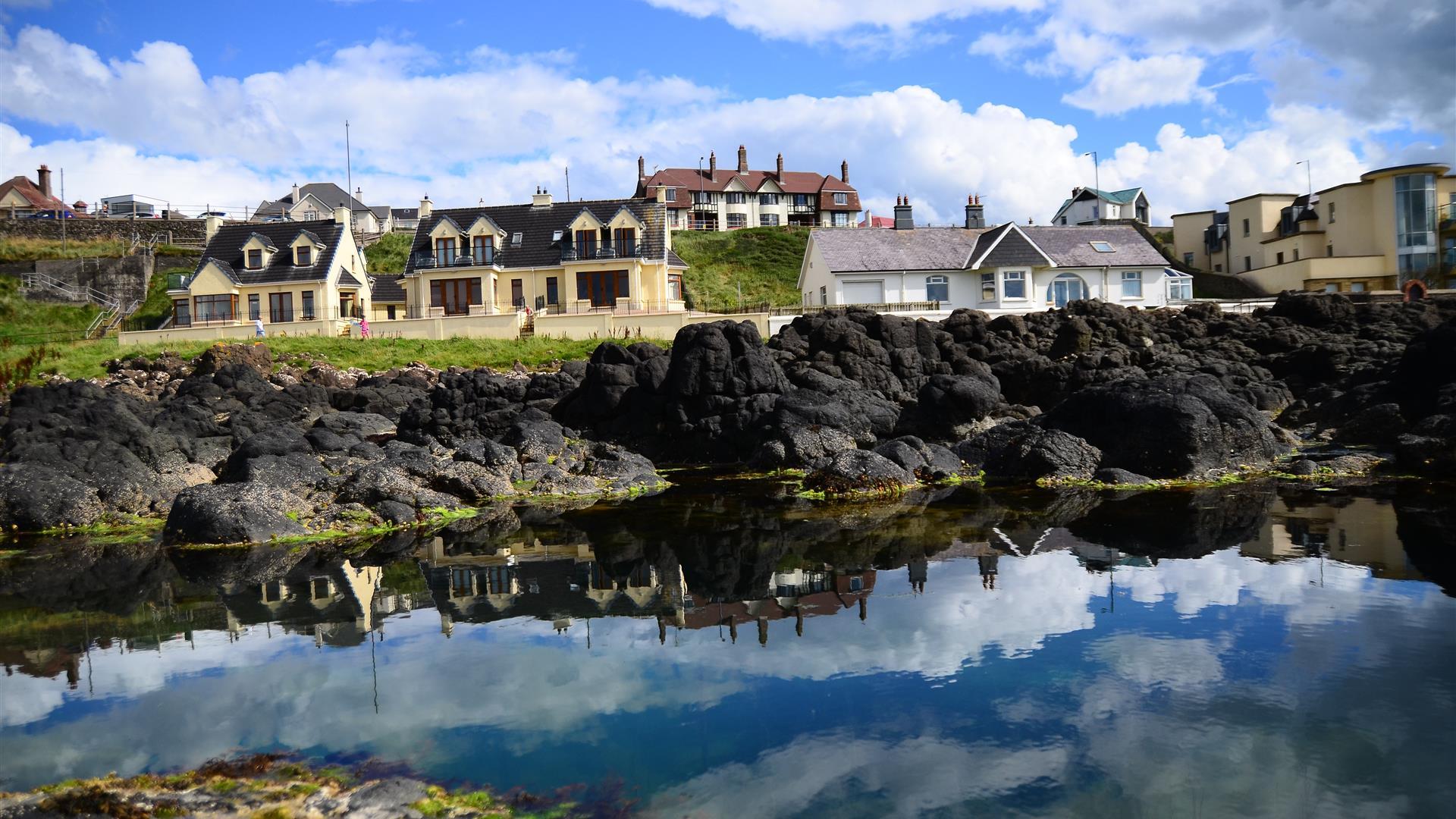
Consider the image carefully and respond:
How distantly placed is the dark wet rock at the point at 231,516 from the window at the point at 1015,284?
4084cm

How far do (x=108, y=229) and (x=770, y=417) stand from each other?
6191 cm

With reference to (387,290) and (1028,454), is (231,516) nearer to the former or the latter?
(1028,454)

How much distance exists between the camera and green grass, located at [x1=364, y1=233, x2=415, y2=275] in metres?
74.9

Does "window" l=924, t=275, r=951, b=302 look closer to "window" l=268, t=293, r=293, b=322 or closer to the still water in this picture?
"window" l=268, t=293, r=293, b=322

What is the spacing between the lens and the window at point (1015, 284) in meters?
53.8

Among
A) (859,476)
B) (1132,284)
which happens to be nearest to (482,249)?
(1132,284)

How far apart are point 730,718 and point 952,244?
49244 millimetres

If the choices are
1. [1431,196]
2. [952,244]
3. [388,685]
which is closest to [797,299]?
[952,244]

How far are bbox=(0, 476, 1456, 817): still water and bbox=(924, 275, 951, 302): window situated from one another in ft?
116

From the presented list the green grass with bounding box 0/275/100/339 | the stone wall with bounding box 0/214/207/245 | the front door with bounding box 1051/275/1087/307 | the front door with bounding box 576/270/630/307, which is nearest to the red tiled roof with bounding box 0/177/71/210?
the stone wall with bounding box 0/214/207/245

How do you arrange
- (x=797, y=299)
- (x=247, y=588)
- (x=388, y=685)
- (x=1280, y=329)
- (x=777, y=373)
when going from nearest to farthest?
1. (x=388, y=685)
2. (x=247, y=588)
3. (x=777, y=373)
4. (x=1280, y=329)
5. (x=797, y=299)

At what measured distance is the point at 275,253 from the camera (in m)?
57.6

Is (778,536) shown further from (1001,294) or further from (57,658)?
(1001,294)

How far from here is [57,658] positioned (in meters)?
13.0
